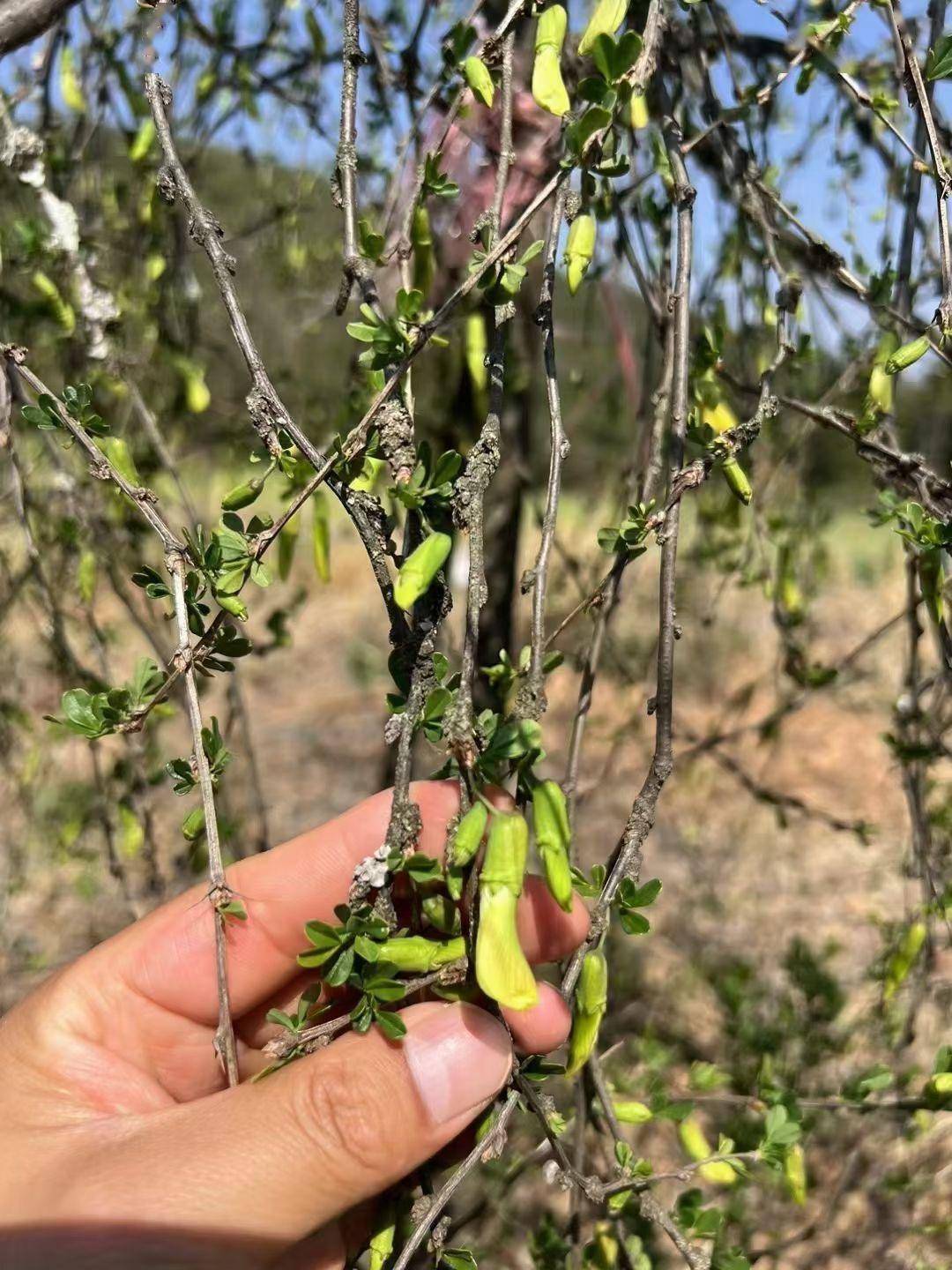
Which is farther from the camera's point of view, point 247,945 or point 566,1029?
point 247,945

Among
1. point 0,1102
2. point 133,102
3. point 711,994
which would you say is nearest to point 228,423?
point 133,102

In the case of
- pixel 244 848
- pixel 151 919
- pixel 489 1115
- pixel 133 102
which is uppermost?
pixel 133 102

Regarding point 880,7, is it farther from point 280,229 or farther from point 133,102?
point 280,229

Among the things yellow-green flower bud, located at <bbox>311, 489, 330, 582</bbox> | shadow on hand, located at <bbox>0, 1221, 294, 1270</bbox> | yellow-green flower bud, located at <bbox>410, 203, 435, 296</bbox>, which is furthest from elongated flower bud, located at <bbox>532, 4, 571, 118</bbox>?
shadow on hand, located at <bbox>0, 1221, 294, 1270</bbox>

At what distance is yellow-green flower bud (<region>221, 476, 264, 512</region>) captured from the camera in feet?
2.40

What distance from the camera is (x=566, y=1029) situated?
802 millimetres

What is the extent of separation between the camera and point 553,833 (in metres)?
0.63

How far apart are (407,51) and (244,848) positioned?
1.59 metres

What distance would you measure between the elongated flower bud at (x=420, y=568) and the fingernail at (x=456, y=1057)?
35 cm

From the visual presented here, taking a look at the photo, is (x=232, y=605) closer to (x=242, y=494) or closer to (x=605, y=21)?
(x=242, y=494)

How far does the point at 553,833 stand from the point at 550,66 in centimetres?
56

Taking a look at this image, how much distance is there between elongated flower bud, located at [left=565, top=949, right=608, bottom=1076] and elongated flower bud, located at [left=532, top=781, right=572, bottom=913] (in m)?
0.10

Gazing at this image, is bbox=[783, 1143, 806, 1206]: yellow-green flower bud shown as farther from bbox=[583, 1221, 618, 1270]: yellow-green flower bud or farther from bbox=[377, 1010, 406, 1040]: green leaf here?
bbox=[377, 1010, 406, 1040]: green leaf

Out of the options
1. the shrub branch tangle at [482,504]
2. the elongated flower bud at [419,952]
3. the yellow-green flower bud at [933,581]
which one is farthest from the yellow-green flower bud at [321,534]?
the yellow-green flower bud at [933,581]
